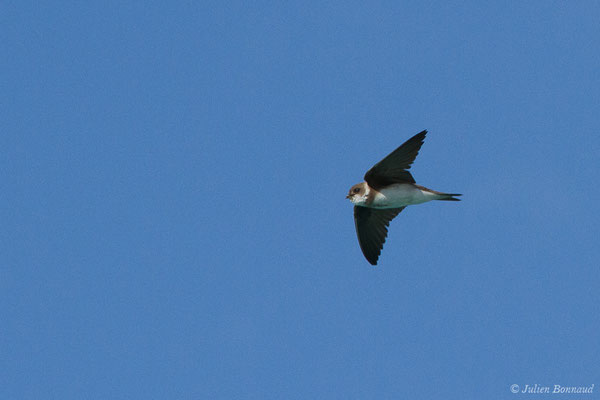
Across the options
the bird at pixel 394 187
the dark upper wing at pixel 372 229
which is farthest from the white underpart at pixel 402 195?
the dark upper wing at pixel 372 229

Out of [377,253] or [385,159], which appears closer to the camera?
[385,159]

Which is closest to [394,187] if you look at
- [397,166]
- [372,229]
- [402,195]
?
[402,195]

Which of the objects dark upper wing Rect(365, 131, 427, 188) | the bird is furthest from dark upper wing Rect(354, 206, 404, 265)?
dark upper wing Rect(365, 131, 427, 188)

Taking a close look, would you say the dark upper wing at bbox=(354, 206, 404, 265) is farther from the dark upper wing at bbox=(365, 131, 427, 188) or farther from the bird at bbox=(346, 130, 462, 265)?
the dark upper wing at bbox=(365, 131, 427, 188)

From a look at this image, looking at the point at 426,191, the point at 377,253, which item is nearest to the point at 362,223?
the point at 377,253

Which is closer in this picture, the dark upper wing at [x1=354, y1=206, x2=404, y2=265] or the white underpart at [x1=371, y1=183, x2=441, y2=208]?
the white underpart at [x1=371, y1=183, x2=441, y2=208]

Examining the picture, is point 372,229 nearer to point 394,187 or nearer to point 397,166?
point 394,187

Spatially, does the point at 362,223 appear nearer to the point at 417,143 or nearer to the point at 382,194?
the point at 382,194

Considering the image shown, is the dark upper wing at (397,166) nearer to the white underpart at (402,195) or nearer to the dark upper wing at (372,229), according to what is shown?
the white underpart at (402,195)
